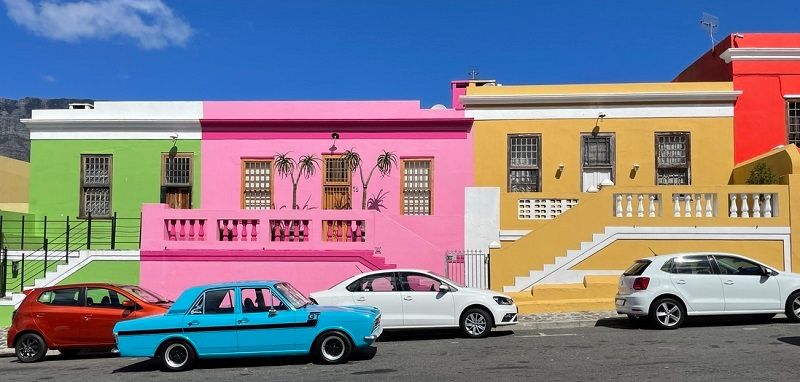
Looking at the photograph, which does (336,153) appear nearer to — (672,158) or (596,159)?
(596,159)

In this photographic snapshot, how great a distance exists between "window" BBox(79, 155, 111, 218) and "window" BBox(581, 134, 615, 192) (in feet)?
42.6

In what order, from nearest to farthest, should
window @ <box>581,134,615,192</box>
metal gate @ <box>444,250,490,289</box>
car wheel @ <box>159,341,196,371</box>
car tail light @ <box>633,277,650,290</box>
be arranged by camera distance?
car wheel @ <box>159,341,196,371</box> < car tail light @ <box>633,277,650,290</box> < metal gate @ <box>444,250,490,289</box> < window @ <box>581,134,615,192</box>

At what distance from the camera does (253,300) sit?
10586 mm

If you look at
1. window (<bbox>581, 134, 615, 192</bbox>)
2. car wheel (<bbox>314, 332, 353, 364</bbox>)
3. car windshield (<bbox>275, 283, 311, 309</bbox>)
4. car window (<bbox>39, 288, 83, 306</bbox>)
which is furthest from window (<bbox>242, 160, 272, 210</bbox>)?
car wheel (<bbox>314, 332, 353, 364</bbox>)

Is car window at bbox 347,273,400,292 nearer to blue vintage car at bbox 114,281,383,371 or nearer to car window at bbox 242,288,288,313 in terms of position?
blue vintage car at bbox 114,281,383,371

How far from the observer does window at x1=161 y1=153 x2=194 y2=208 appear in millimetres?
19891

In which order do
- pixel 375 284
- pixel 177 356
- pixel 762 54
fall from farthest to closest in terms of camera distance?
pixel 762 54 < pixel 375 284 < pixel 177 356

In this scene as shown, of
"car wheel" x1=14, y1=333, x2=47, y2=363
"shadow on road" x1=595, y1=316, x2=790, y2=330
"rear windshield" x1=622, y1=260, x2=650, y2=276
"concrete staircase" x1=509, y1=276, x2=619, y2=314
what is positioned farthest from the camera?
"concrete staircase" x1=509, y1=276, x2=619, y2=314

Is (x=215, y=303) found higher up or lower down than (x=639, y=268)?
lower down

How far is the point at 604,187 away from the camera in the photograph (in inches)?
637

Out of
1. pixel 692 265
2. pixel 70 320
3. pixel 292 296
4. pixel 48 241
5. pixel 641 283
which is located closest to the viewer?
pixel 292 296

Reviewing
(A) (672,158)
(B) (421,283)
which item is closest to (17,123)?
(A) (672,158)

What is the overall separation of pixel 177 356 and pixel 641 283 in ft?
26.1

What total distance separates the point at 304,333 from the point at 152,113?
11.9m
